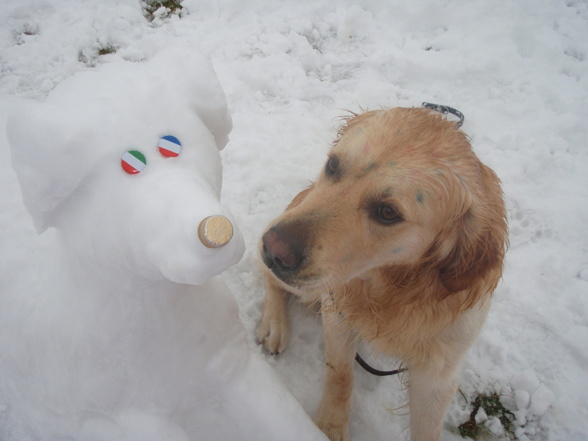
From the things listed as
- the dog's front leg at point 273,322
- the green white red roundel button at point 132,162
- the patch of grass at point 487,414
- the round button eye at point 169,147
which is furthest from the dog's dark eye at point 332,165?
the patch of grass at point 487,414

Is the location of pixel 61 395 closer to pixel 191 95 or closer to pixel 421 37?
pixel 191 95

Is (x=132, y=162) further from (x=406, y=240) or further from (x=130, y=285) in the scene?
(x=406, y=240)

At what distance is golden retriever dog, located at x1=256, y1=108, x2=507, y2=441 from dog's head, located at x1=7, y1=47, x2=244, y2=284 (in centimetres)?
46

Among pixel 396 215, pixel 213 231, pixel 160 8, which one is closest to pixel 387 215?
pixel 396 215

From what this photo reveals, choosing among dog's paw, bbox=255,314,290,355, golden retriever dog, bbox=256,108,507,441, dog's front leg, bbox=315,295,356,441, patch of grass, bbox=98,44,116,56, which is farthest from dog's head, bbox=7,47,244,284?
patch of grass, bbox=98,44,116,56

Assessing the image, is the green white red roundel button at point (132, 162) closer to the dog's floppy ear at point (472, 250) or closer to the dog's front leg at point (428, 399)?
the dog's floppy ear at point (472, 250)

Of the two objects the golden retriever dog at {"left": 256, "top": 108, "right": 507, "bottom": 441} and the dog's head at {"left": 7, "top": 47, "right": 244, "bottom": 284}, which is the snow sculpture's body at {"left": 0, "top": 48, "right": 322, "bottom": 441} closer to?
the dog's head at {"left": 7, "top": 47, "right": 244, "bottom": 284}

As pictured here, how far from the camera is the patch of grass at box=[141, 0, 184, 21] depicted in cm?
422

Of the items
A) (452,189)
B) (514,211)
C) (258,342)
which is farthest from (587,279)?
(258,342)

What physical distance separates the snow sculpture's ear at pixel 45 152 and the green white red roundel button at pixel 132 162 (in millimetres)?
112

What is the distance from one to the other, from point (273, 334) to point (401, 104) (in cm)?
266

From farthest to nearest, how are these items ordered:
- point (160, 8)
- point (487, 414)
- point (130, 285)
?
point (160, 8) < point (487, 414) < point (130, 285)

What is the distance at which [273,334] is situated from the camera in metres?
2.52

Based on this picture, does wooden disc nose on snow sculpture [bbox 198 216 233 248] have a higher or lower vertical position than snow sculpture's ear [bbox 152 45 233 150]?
lower
